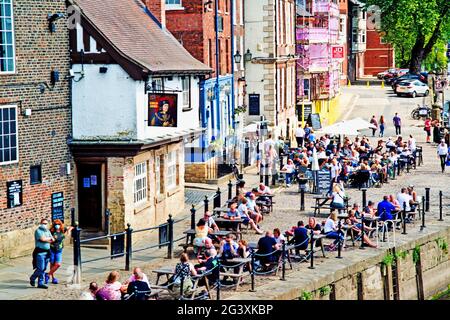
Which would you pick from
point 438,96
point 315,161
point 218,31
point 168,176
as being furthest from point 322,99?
point 168,176

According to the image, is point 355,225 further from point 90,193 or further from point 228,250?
point 90,193

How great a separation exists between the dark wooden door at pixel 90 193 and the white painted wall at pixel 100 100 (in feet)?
2.96

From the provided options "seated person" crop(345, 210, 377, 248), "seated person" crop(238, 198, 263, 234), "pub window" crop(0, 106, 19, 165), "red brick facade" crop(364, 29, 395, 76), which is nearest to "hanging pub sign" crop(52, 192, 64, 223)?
"pub window" crop(0, 106, 19, 165)

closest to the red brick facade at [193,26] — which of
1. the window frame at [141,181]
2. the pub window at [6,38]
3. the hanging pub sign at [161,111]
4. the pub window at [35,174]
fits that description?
the window frame at [141,181]

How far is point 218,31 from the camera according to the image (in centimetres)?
4641

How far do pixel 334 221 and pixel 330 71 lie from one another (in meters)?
41.8

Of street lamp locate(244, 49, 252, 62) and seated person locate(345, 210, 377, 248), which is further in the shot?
street lamp locate(244, 49, 252, 62)

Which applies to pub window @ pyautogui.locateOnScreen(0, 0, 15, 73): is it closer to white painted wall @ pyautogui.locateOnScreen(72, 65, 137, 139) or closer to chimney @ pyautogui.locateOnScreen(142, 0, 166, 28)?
white painted wall @ pyautogui.locateOnScreen(72, 65, 137, 139)

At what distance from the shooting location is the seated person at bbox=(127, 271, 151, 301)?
20877 mm

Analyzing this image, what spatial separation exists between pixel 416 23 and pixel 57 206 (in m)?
63.0

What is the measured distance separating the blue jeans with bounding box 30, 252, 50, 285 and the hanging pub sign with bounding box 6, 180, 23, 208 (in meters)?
3.52

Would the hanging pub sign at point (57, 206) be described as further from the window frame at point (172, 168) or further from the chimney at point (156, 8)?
the chimney at point (156, 8)

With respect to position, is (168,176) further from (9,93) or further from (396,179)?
(396,179)

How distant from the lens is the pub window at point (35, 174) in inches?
1102
